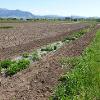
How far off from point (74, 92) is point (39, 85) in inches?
83.8

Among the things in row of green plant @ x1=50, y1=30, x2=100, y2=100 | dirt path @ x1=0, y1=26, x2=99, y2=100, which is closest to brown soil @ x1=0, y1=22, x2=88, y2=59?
dirt path @ x1=0, y1=26, x2=99, y2=100

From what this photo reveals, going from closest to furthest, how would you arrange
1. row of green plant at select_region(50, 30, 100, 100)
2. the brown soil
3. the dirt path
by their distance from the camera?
1. row of green plant at select_region(50, 30, 100, 100)
2. the dirt path
3. the brown soil

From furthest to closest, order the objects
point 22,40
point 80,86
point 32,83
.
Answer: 1. point 22,40
2. point 32,83
3. point 80,86

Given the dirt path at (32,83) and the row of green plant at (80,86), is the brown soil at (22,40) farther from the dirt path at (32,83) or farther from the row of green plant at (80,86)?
the row of green plant at (80,86)

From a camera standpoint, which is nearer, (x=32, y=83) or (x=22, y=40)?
(x=32, y=83)

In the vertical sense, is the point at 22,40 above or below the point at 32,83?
below

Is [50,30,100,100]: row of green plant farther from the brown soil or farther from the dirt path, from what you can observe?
the brown soil

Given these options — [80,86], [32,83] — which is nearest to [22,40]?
[32,83]

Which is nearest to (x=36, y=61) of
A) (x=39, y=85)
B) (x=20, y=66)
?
(x=20, y=66)

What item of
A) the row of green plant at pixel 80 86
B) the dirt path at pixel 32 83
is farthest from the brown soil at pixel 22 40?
the row of green plant at pixel 80 86

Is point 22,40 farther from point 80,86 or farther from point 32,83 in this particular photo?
point 80,86

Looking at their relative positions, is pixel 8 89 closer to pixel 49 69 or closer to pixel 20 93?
pixel 20 93

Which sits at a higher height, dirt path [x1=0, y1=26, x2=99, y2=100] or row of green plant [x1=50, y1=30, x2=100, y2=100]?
row of green plant [x1=50, y1=30, x2=100, y2=100]

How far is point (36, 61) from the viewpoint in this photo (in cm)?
1838
